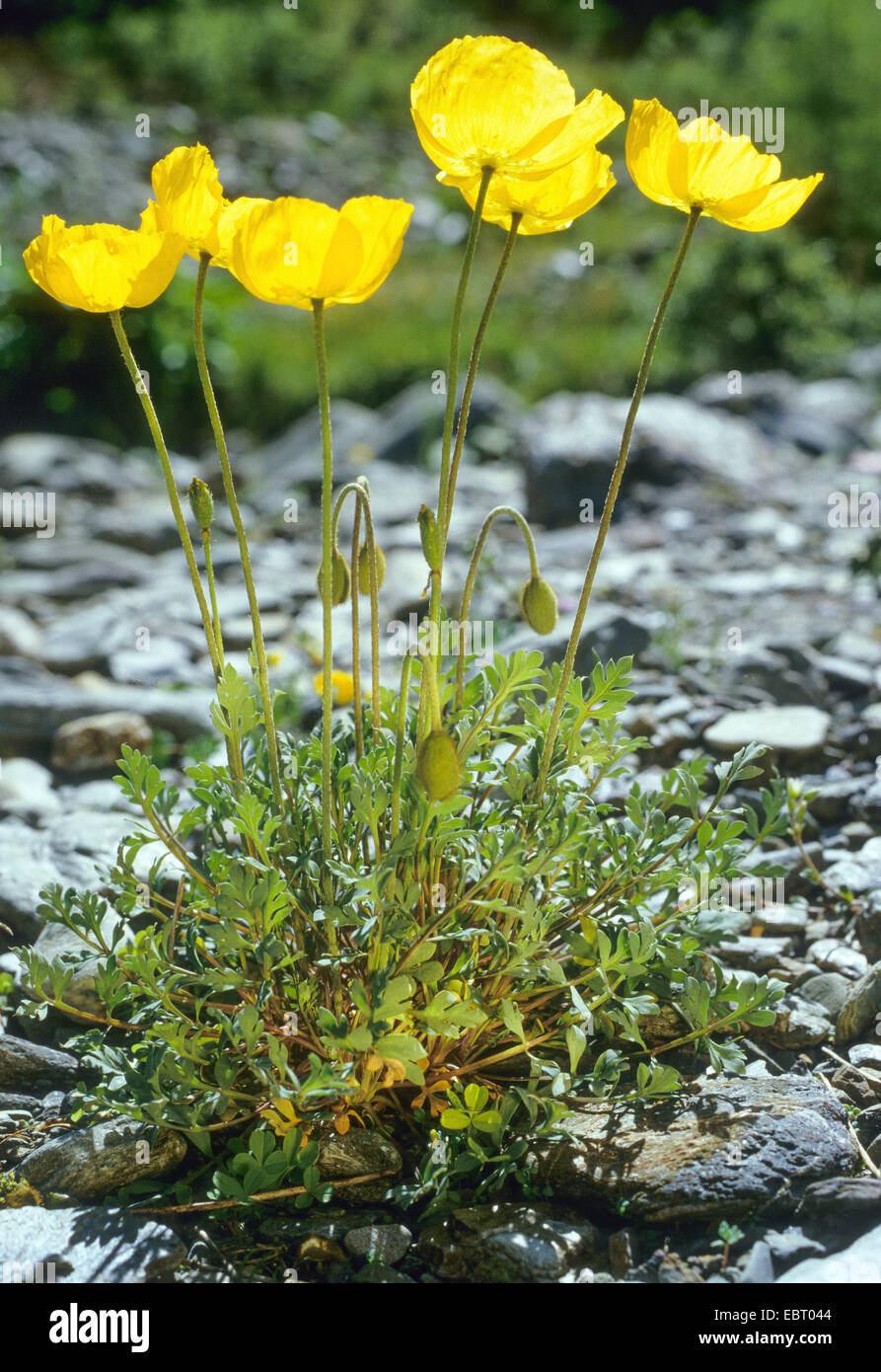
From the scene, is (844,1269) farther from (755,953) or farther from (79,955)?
(79,955)

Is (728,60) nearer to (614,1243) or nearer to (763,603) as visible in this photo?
(763,603)

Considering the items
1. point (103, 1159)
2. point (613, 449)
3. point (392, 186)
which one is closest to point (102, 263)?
point (103, 1159)

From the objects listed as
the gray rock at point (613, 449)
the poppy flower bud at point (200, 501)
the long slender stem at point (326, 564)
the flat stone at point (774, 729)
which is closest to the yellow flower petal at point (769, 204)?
the long slender stem at point (326, 564)

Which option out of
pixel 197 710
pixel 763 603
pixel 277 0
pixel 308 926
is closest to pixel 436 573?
pixel 308 926

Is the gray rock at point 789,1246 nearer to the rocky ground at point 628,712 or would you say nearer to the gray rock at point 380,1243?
the rocky ground at point 628,712

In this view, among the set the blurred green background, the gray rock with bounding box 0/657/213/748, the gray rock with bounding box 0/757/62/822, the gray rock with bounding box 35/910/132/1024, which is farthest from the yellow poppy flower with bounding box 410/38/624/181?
the blurred green background
